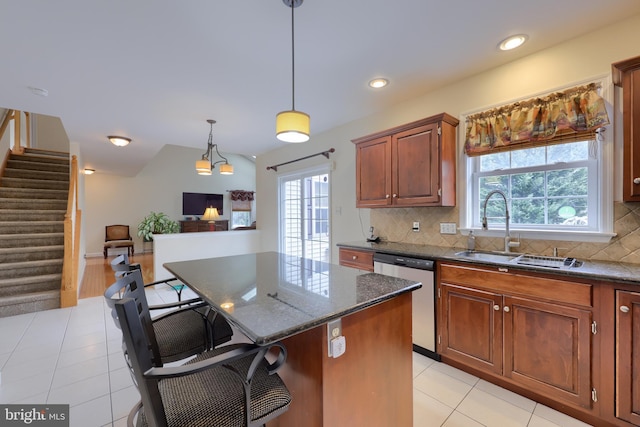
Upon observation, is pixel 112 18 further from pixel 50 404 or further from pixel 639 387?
pixel 639 387

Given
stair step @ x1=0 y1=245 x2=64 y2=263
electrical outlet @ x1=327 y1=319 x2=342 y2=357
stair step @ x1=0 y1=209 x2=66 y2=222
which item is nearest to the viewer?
electrical outlet @ x1=327 y1=319 x2=342 y2=357

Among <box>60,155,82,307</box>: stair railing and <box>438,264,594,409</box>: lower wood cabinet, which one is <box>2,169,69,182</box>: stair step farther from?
<box>438,264,594,409</box>: lower wood cabinet

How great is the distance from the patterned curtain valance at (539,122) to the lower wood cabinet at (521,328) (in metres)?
1.10

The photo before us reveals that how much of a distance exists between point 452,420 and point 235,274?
164cm

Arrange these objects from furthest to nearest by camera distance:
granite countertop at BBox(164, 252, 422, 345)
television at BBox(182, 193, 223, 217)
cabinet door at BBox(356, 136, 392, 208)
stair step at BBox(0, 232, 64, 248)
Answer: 1. television at BBox(182, 193, 223, 217)
2. stair step at BBox(0, 232, 64, 248)
3. cabinet door at BBox(356, 136, 392, 208)
4. granite countertop at BBox(164, 252, 422, 345)

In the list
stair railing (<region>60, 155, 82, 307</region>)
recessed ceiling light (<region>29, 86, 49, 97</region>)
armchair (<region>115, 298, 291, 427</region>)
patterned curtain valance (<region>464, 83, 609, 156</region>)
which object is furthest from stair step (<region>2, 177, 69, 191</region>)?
patterned curtain valance (<region>464, 83, 609, 156</region>)

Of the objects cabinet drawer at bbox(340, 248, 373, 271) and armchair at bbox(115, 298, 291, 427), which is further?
cabinet drawer at bbox(340, 248, 373, 271)

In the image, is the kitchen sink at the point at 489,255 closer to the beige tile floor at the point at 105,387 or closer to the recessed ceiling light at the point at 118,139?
the beige tile floor at the point at 105,387

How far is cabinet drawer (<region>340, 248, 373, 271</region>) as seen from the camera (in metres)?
2.85

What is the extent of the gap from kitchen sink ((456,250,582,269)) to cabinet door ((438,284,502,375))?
0.93 ft

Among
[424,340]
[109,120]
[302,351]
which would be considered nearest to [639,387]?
[424,340]

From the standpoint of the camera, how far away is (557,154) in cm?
224

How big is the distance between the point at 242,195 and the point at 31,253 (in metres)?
6.36

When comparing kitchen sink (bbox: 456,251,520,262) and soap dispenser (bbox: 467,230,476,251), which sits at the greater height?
soap dispenser (bbox: 467,230,476,251)
